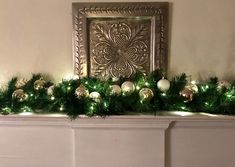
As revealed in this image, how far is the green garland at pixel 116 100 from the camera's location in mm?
1793

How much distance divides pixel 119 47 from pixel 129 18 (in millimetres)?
198

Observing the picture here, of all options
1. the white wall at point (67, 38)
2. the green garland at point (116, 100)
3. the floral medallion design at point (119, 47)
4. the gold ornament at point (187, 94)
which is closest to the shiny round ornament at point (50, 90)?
the green garland at point (116, 100)

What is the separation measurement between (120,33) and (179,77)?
0.48m

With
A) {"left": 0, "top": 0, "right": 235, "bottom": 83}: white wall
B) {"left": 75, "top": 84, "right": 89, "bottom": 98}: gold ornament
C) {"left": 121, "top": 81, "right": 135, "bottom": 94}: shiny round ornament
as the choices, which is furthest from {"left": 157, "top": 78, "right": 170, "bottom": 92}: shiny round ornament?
{"left": 75, "top": 84, "right": 89, "bottom": 98}: gold ornament

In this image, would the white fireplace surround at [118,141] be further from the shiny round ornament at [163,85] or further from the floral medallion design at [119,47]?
the floral medallion design at [119,47]

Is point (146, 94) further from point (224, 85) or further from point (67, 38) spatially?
point (67, 38)

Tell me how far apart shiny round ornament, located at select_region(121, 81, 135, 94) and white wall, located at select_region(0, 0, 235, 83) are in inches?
14.5

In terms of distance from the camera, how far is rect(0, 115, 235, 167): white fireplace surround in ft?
6.09

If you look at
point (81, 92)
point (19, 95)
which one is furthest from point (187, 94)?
point (19, 95)

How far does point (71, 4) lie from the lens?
2.04 meters

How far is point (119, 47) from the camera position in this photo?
2045 mm

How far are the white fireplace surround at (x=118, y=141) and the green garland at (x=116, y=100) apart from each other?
0.21 feet

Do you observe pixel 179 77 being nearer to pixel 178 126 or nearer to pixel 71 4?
pixel 178 126

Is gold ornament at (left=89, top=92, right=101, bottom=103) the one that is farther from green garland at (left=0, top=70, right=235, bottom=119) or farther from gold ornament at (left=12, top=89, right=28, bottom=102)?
gold ornament at (left=12, top=89, right=28, bottom=102)
